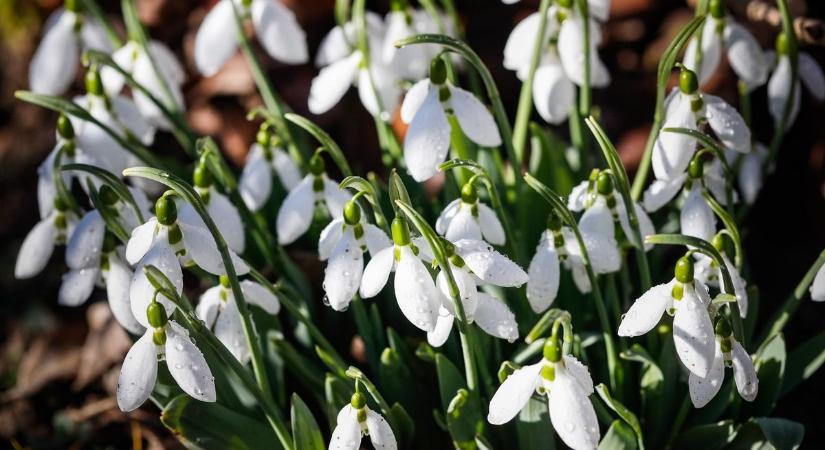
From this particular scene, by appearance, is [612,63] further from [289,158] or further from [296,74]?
[289,158]

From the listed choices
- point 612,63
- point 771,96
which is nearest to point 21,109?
point 612,63

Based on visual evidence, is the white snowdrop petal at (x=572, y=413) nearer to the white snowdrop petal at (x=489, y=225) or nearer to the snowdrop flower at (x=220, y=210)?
the white snowdrop petal at (x=489, y=225)

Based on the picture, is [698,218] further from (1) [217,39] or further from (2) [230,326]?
(1) [217,39]

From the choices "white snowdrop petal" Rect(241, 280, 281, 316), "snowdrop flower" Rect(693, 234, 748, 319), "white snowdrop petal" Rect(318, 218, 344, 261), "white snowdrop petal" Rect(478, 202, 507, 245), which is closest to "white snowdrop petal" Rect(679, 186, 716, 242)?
"snowdrop flower" Rect(693, 234, 748, 319)

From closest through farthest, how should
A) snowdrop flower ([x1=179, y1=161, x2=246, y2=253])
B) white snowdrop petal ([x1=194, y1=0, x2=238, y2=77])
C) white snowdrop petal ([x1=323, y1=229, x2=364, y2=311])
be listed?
white snowdrop petal ([x1=323, y1=229, x2=364, y2=311]) → snowdrop flower ([x1=179, y1=161, x2=246, y2=253]) → white snowdrop petal ([x1=194, y1=0, x2=238, y2=77])

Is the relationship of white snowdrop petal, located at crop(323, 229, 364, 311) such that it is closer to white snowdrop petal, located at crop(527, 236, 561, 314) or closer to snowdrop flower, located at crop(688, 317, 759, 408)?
white snowdrop petal, located at crop(527, 236, 561, 314)

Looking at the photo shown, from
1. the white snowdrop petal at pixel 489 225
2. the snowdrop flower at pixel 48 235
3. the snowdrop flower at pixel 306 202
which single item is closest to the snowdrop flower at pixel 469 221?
the white snowdrop petal at pixel 489 225

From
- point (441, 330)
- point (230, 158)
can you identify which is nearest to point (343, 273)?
point (441, 330)
